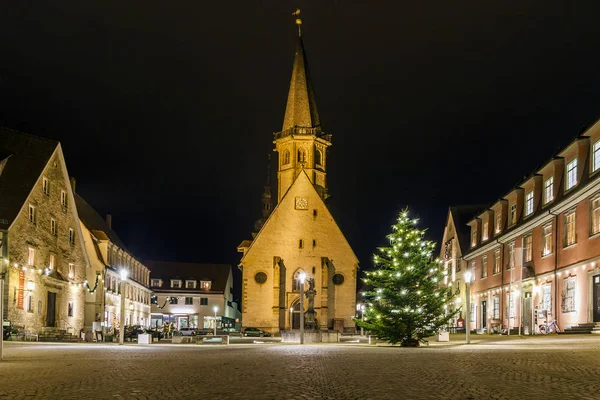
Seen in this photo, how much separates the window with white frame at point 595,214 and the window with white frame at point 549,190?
19.8 feet

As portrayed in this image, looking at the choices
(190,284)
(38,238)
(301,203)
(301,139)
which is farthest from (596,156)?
(190,284)

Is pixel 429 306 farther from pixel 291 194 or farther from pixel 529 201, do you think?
pixel 291 194

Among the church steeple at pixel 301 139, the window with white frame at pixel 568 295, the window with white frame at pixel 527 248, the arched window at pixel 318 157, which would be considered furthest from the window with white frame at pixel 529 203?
the arched window at pixel 318 157

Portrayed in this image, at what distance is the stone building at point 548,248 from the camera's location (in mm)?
29969

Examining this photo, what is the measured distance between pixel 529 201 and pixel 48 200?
1106 inches

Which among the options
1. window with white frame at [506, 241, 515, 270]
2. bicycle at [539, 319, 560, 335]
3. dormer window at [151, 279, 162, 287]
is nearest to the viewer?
bicycle at [539, 319, 560, 335]

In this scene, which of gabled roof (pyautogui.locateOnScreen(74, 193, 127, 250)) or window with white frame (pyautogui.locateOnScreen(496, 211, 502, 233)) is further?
gabled roof (pyautogui.locateOnScreen(74, 193, 127, 250))

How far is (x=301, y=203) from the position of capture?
74.1 m

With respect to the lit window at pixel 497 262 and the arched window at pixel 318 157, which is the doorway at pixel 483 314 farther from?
the arched window at pixel 318 157

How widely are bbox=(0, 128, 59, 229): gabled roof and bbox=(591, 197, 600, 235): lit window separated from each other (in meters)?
27.7

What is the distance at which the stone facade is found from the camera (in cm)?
3725

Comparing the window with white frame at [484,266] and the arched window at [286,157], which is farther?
the arched window at [286,157]

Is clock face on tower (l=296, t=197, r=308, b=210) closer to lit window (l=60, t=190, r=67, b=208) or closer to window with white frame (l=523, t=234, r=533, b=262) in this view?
lit window (l=60, t=190, r=67, b=208)

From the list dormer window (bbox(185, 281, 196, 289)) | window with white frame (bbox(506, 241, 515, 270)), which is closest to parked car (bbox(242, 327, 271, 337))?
window with white frame (bbox(506, 241, 515, 270))
